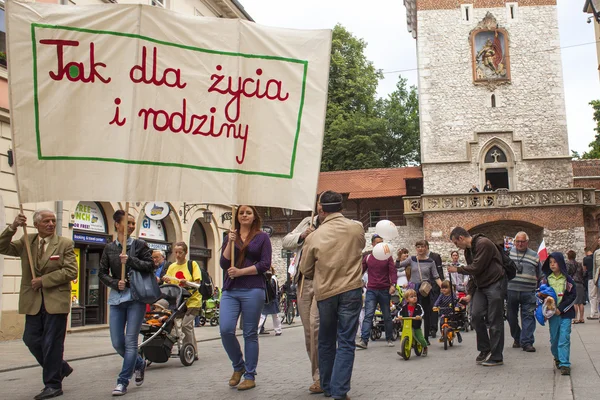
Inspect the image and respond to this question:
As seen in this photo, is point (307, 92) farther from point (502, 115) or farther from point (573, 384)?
point (502, 115)

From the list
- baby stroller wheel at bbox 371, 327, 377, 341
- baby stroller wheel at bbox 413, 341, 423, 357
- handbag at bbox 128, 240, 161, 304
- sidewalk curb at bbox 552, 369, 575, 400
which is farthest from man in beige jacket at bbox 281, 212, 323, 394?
baby stroller wheel at bbox 371, 327, 377, 341

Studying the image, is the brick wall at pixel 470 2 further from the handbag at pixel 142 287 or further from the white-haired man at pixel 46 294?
the white-haired man at pixel 46 294

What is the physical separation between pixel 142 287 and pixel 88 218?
511 inches

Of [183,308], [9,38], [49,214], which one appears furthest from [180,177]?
[183,308]

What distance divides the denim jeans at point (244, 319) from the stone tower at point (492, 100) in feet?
109

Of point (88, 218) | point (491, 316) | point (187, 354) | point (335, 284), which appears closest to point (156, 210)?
point (88, 218)

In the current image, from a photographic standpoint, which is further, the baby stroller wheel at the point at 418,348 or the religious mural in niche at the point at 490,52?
the religious mural in niche at the point at 490,52

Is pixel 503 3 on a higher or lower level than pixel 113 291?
higher

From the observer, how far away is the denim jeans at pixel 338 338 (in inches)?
239

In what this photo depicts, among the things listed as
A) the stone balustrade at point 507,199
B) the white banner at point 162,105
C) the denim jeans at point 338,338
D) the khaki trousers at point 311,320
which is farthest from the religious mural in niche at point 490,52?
the denim jeans at point 338,338

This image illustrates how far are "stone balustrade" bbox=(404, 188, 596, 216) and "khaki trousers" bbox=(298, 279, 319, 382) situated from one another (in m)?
32.3

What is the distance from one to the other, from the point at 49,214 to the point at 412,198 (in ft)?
111

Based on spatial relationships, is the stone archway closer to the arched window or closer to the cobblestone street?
the arched window

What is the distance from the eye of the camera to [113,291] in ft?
23.1
